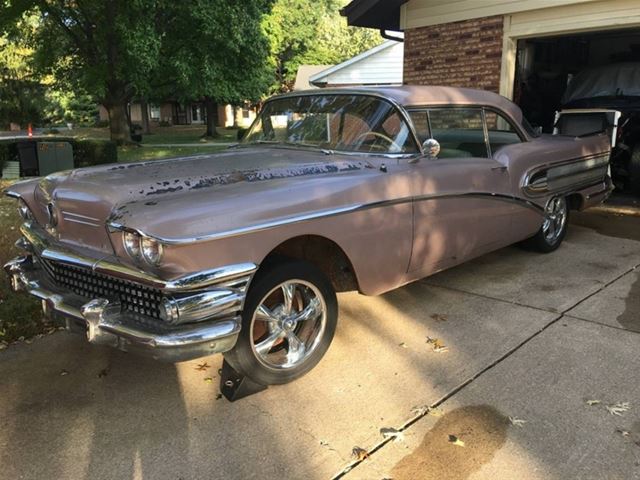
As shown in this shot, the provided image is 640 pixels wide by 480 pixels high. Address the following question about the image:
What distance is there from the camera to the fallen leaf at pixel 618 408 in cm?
297

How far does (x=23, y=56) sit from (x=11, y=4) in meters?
20.7

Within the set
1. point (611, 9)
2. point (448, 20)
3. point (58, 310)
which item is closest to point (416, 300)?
point (58, 310)

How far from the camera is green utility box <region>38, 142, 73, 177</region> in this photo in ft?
39.9

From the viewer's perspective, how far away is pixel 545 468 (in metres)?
2.55

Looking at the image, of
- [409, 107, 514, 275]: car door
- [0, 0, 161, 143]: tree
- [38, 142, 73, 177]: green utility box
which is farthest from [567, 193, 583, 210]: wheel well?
[0, 0, 161, 143]: tree

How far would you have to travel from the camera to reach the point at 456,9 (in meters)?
9.30

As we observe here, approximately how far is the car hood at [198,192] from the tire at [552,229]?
2755mm

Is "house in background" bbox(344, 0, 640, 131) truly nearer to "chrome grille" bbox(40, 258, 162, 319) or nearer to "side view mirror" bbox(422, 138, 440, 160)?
"side view mirror" bbox(422, 138, 440, 160)

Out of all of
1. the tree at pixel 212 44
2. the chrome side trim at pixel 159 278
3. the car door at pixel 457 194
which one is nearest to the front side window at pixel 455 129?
the car door at pixel 457 194

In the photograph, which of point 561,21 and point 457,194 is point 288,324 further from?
point 561,21

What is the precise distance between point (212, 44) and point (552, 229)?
18.2m

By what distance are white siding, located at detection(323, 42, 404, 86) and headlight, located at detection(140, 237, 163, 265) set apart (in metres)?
24.2

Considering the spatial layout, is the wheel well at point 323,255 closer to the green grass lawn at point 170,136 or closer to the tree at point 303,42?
the green grass lawn at point 170,136

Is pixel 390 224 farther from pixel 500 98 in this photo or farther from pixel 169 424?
pixel 500 98
